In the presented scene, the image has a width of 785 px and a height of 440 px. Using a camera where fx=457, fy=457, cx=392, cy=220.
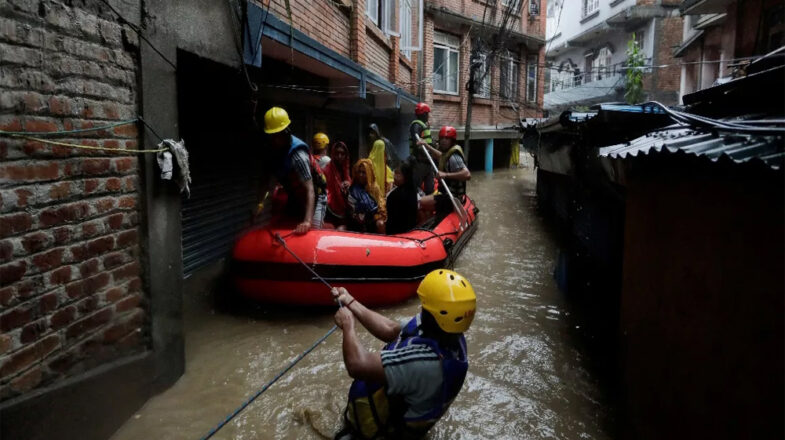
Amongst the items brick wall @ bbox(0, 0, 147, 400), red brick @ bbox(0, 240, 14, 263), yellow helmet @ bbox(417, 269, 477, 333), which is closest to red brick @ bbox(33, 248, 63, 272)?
brick wall @ bbox(0, 0, 147, 400)

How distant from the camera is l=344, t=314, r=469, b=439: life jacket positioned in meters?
2.16

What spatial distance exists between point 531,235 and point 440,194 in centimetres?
275

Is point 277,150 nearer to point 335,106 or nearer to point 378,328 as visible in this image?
point 378,328

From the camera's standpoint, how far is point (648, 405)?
7.78 feet

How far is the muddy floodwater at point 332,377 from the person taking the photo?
9.73 feet

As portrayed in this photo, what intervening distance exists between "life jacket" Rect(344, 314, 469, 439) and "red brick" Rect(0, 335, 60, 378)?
1489mm

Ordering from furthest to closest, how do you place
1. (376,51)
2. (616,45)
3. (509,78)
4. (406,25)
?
1. (616,45)
2. (509,78)
3. (406,25)
4. (376,51)

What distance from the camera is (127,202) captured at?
271cm

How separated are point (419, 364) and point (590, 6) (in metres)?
32.1

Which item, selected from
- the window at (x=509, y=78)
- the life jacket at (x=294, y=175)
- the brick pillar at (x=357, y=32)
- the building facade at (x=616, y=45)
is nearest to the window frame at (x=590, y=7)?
the building facade at (x=616, y=45)

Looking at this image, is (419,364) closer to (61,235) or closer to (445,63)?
(61,235)

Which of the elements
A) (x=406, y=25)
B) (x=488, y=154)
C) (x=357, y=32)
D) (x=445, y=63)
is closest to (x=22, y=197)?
(x=357, y=32)

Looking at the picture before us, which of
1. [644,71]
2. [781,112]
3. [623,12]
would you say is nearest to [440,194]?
[781,112]

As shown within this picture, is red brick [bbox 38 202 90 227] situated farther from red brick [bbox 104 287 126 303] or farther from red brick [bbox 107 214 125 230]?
red brick [bbox 104 287 126 303]
